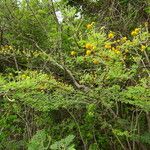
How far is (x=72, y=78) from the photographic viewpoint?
5.04 meters

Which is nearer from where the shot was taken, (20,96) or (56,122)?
(20,96)

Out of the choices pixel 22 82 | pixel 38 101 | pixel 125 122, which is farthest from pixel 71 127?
pixel 22 82

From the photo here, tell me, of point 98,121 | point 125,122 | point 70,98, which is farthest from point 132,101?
point 98,121

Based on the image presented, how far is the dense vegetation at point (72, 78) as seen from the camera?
14.4 ft

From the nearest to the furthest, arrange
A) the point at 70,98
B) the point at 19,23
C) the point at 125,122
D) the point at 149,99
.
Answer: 1. the point at 149,99
2. the point at 70,98
3. the point at 125,122
4. the point at 19,23

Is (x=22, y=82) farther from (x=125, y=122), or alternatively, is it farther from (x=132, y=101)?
(x=125, y=122)

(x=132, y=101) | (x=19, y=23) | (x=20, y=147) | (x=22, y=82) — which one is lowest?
(x=20, y=147)

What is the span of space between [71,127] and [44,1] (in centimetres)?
199

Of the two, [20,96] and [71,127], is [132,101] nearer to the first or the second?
[20,96]

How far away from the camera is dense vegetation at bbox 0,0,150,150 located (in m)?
4.38

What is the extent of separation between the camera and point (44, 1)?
20.2 ft

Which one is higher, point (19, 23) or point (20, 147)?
point (19, 23)

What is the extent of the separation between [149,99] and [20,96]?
1.39 metres

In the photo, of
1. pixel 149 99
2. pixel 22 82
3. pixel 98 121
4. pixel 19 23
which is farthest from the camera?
pixel 19 23
